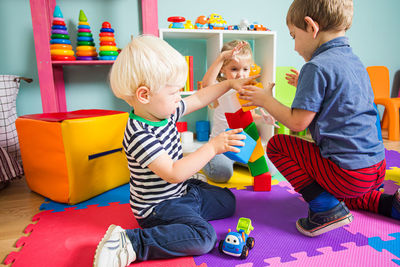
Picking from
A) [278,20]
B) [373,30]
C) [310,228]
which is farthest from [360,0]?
[310,228]

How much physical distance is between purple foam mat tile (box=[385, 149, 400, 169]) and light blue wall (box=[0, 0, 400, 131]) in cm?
102

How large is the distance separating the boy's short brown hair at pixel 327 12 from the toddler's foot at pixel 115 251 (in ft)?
2.69

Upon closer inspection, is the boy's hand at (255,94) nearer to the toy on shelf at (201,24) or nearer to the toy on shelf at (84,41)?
the toy on shelf at (201,24)

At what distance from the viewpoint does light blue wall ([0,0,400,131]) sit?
1680mm

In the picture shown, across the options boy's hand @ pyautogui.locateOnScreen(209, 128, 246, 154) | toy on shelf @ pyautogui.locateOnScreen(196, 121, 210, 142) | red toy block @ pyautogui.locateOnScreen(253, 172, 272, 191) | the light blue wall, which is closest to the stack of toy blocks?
red toy block @ pyautogui.locateOnScreen(253, 172, 272, 191)

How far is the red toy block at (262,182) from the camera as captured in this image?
1205 millimetres

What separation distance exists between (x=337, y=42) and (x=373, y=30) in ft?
7.17

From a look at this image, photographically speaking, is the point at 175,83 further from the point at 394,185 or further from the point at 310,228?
the point at 394,185

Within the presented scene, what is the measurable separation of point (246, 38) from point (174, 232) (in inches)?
65.5

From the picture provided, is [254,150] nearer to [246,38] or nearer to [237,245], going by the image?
[237,245]

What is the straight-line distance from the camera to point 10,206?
1.13 m

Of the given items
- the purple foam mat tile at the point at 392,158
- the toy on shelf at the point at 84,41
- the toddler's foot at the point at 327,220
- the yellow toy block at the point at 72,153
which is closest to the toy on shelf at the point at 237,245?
the toddler's foot at the point at 327,220

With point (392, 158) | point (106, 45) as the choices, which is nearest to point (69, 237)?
point (106, 45)

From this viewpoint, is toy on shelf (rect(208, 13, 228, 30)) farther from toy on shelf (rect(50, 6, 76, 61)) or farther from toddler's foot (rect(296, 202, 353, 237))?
toddler's foot (rect(296, 202, 353, 237))
